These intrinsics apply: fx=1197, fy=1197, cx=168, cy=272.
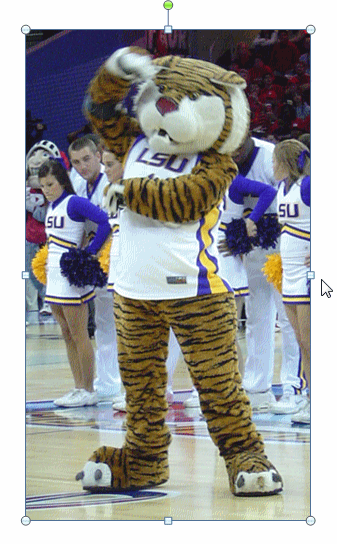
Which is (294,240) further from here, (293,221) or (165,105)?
(165,105)

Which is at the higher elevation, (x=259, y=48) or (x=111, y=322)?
(x=259, y=48)

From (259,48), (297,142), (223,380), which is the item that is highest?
(259,48)

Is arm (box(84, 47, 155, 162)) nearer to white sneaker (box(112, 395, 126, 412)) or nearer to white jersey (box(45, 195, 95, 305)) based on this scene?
white jersey (box(45, 195, 95, 305))

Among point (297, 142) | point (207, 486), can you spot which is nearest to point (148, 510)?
point (207, 486)

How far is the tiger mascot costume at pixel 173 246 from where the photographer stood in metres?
3.10

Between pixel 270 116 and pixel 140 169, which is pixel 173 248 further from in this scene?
pixel 270 116

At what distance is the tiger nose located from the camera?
3096mm

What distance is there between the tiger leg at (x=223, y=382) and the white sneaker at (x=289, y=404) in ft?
3.76

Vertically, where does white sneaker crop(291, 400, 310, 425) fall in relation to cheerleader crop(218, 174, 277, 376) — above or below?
below

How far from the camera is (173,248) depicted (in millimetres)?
3119

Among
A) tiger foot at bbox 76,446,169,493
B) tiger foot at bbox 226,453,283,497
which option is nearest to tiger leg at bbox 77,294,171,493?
tiger foot at bbox 76,446,169,493

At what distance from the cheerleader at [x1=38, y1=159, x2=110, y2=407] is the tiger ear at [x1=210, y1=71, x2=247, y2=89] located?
56.6 inches
